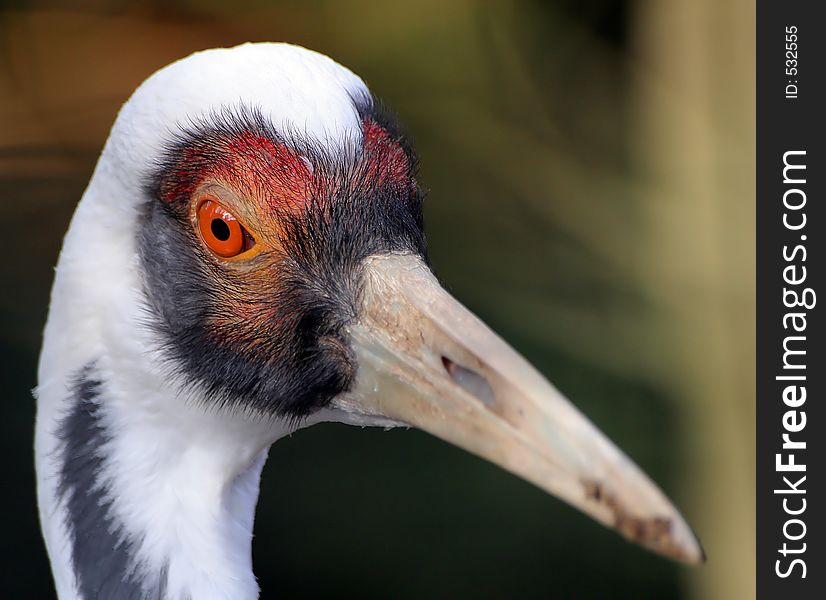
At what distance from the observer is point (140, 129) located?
1713 millimetres

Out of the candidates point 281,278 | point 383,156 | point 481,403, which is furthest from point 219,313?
point 481,403

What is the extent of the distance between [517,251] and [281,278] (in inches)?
121

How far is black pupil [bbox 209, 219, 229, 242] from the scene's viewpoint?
1662mm

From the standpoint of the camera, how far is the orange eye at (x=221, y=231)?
166 centimetres

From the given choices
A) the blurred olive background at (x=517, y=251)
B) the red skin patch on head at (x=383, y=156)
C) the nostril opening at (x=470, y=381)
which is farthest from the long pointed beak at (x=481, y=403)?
the blurred olive background at (x=517, y=251)

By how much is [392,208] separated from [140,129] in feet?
1.51

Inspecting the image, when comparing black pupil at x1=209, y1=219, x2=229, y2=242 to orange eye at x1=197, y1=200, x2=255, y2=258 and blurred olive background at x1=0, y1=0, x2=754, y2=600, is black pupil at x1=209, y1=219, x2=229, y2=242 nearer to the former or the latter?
orange eye at x1=197, y1=200, x2=255, y2=258

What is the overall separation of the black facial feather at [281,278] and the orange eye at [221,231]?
3 cm

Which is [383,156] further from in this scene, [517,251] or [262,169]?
[517,251]

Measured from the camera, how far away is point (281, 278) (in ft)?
5.45

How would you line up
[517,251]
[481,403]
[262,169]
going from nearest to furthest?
[481,403]
[262,169]
[517,251]

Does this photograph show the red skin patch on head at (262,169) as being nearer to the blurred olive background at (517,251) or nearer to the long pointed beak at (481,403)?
the long pointed beak at (481,403)

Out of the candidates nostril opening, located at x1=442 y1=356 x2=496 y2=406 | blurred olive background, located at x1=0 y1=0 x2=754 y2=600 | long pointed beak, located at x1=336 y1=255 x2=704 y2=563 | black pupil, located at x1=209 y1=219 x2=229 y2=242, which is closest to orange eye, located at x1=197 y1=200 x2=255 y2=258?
black pupil, located at x1=209 y1=219 x2=229 y2=242
